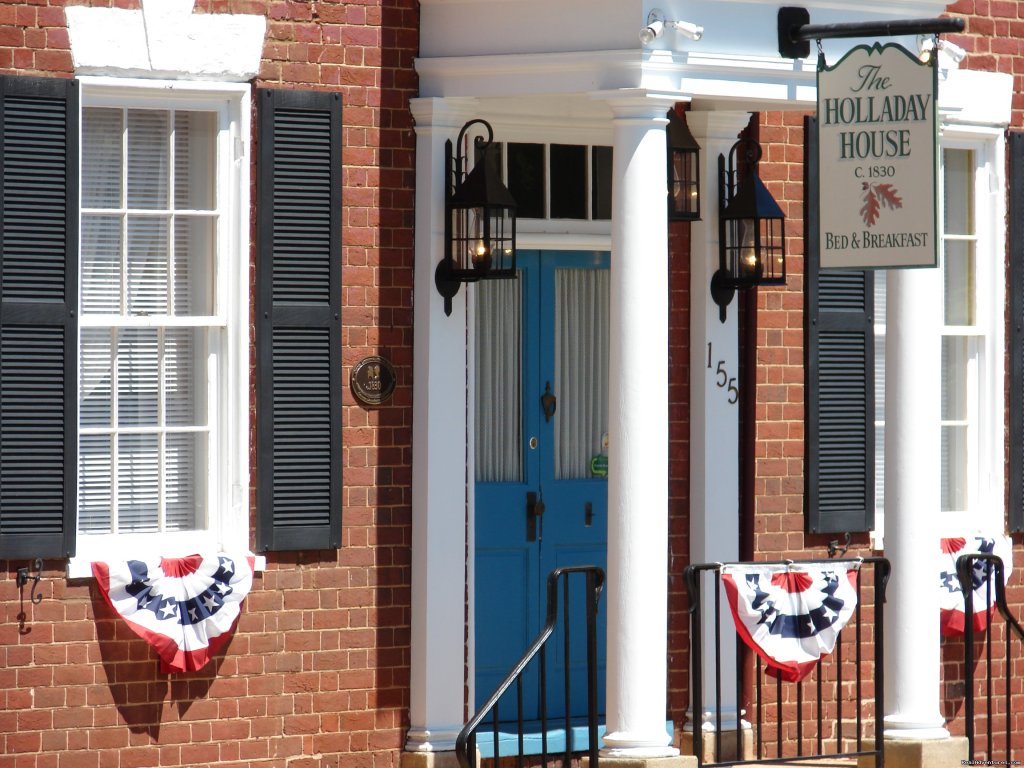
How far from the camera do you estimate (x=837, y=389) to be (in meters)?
9.12

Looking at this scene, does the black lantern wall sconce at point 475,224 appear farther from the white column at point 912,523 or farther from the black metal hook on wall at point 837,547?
the black metal hook on wall at point 837,547

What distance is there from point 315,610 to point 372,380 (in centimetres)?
116

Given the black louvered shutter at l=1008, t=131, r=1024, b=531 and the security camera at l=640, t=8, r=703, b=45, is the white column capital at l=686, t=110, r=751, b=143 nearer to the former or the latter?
the security camera at l=640, t=8, r=703, b=45

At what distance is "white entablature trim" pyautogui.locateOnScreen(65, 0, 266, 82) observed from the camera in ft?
24.5

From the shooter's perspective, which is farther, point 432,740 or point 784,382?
point 784,382

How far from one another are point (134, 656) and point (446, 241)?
2.50m

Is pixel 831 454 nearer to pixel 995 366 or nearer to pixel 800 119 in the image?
pixel 995 366

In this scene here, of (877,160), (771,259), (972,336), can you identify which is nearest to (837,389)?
(771,259)

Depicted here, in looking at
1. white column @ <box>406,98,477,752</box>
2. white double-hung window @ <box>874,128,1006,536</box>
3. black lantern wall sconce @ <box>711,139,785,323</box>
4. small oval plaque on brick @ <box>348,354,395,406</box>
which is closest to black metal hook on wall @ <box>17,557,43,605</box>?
small oval plaque on brick @ <box>348,354,395,406</box>

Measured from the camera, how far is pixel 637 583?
7.44 m

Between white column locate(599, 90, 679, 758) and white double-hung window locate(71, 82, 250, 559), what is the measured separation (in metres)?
1.78

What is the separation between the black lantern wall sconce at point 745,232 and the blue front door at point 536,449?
2.22 ft

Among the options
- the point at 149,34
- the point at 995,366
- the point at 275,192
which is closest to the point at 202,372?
the point at 275,192

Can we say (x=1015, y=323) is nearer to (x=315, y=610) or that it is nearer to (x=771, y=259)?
(x=771, y=259)
